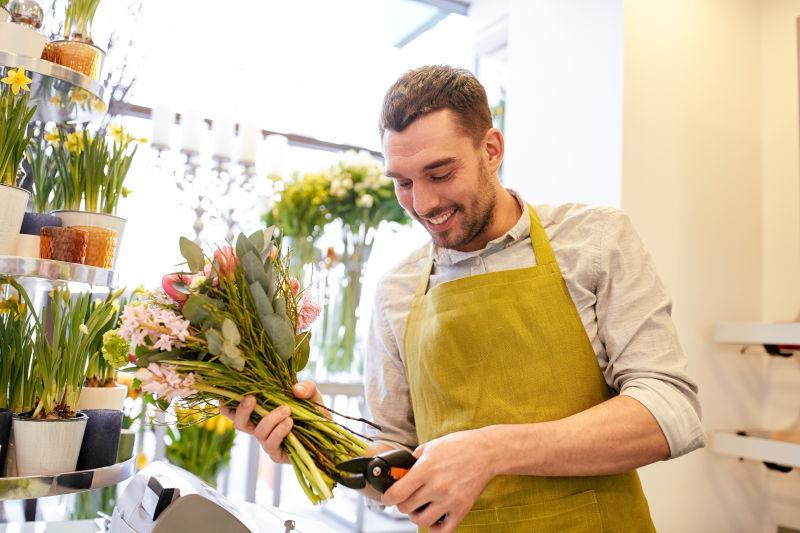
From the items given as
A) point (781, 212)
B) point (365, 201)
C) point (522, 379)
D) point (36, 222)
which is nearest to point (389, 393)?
point (522, 379)

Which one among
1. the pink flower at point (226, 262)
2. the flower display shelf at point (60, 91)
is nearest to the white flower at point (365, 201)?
the flower display shelf at point (60, 91)

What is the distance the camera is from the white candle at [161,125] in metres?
2.63

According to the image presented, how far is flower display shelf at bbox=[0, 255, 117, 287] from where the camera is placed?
1.14 metres

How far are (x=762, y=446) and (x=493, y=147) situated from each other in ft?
4.36

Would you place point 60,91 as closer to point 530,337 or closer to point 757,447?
point 530,337

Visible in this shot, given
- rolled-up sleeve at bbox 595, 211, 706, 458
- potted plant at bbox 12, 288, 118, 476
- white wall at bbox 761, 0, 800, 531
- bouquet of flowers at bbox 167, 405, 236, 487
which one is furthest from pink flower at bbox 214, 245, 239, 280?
white wall at bbox 761, 0, 800, 531

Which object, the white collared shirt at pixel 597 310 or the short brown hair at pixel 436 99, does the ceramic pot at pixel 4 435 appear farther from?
the short brown hair at pixel 436 99

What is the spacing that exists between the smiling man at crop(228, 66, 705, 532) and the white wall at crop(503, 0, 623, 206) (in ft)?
2.72

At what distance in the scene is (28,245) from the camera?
1236 mm

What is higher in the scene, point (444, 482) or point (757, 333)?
point (757, 333)

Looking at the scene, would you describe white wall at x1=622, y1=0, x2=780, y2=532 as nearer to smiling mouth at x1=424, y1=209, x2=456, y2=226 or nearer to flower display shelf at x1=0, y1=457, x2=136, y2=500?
smiling mouth at x1=424, y1=209, x2=456, y2=226

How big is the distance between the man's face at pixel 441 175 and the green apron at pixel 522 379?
0.40 feet

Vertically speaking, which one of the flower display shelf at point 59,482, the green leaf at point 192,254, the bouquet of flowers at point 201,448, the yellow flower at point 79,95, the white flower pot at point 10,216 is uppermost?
the yellow flower at point 79,95

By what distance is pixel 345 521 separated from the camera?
3.09 metres
